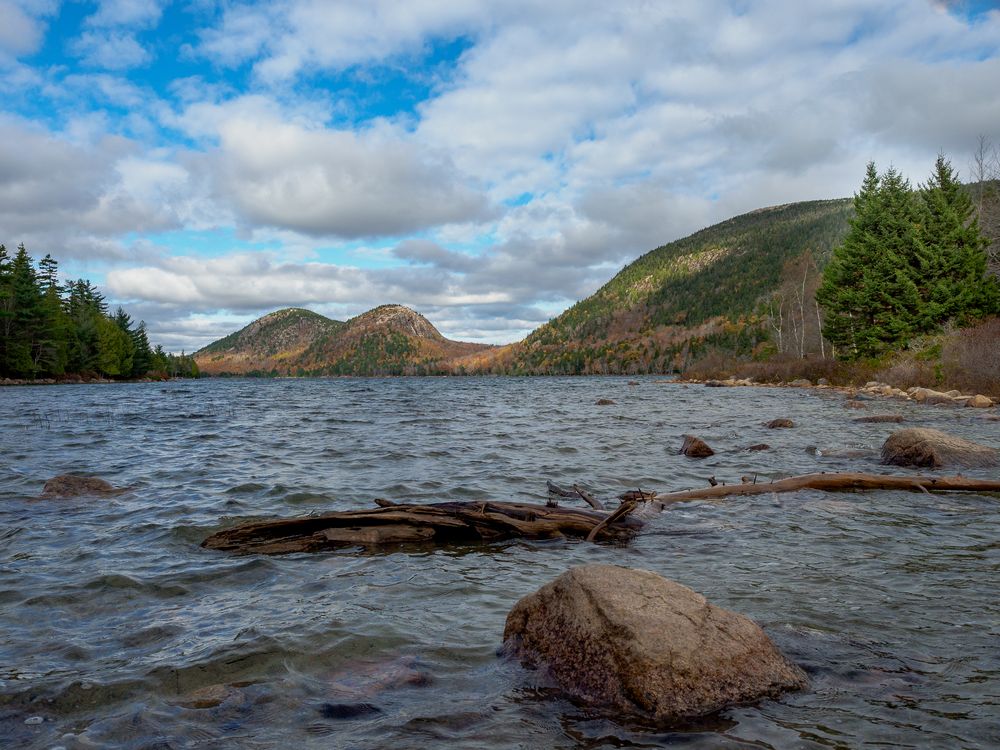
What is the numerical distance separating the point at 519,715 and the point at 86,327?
96.9 meters

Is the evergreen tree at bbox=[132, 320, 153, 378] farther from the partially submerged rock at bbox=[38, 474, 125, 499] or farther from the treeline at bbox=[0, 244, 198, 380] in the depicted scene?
the partially submerged rock at bbox=[38, 474, 125, 499]

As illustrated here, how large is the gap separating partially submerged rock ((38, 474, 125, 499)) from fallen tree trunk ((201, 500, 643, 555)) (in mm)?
4929

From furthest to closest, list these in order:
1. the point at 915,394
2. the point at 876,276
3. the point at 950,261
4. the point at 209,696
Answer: the point at 876,276
the point at 950,261
the point at 915,394
the point at 209,696

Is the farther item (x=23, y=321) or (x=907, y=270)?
(x=23, y=321)

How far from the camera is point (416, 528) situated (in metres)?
7.83

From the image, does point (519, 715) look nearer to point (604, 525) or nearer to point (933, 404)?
point (604, 525)

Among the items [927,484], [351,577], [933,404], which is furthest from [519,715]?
[933,404]

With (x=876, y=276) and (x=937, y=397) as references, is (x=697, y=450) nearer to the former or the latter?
(x=937, y=397)

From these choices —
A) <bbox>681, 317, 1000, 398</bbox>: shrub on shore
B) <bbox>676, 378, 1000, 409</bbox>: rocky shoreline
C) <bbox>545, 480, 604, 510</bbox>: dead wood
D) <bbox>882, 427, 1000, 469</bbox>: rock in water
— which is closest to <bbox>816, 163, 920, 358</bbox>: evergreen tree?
<bbox>681, 317, 1000, 398</bbox>: shrub on shore

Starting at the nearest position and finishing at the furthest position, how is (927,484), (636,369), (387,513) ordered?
(387,513)
(927,484)
(636,369)

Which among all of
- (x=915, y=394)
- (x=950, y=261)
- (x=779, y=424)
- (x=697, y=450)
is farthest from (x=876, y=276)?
(x=697, y=450)

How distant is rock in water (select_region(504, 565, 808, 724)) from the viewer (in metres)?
3.76

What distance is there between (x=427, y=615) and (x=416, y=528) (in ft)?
7.76

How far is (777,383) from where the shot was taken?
174ft
